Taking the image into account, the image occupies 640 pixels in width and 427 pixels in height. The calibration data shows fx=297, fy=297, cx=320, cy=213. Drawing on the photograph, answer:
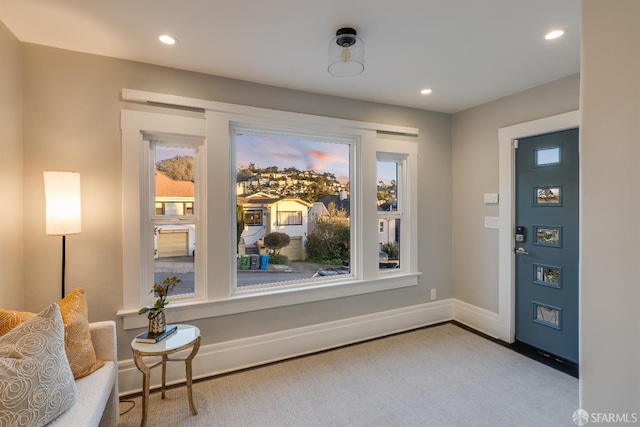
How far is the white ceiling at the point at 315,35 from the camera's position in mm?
1705

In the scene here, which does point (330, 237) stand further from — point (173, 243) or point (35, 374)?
point (35, 374)

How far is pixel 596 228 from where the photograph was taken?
2.77 ft

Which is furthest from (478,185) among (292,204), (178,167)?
(178,167)

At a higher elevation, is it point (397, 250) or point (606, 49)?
point (606, 49)

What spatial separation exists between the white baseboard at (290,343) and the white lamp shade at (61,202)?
114 centimetres

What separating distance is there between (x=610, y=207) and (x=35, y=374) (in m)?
2.17

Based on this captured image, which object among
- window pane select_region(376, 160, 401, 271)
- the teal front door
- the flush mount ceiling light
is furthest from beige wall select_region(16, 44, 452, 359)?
the teal front door

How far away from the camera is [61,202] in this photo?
1.85m

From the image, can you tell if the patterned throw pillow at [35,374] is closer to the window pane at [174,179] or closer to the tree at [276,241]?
the window pane at [174,179]

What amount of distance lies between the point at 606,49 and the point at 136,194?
8.77 ft

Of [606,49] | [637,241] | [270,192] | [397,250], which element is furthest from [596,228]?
[397,250]

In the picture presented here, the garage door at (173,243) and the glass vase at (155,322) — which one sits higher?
the garage door at (173,243)

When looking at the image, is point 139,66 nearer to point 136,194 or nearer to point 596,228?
point 136,194

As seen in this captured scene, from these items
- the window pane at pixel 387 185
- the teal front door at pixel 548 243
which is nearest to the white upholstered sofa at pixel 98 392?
the window pane at pixel 387 185
